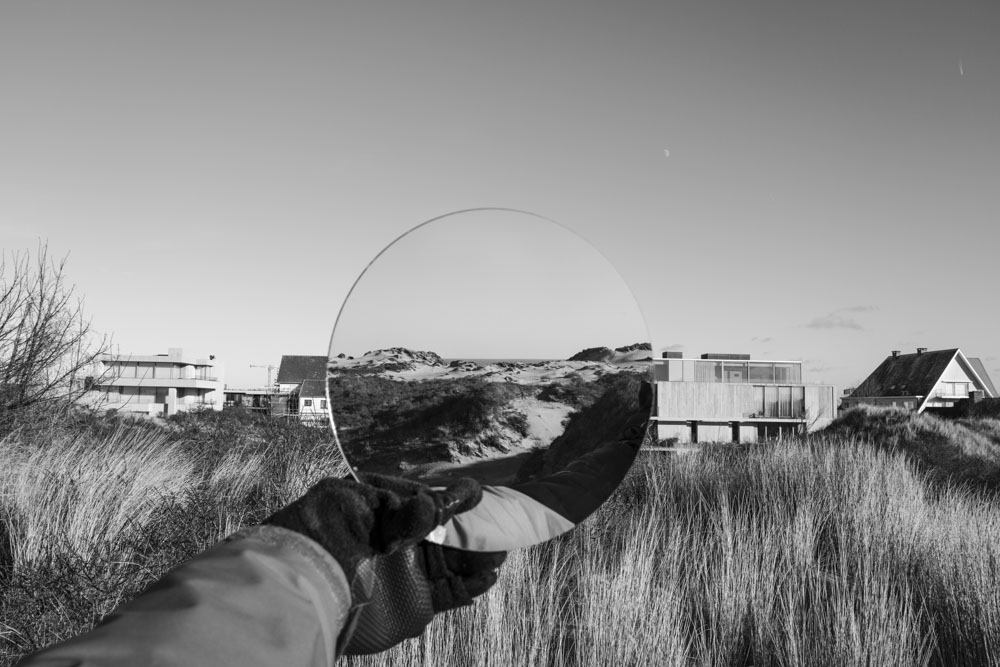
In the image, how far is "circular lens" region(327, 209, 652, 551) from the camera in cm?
165

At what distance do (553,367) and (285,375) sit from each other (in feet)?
60.2

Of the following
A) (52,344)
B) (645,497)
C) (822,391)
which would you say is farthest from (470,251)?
(822,391)

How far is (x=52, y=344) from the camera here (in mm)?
10734

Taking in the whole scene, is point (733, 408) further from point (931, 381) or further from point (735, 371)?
point (931, 381)

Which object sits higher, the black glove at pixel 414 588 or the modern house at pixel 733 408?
the black glove at pixel 414 588

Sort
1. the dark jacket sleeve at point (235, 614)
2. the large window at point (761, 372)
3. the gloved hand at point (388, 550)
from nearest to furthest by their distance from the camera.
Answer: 1. the dark jacket sleeve at point (235, 614)
2. the gloved hand at point (388, 550)
3. the large window at point (761, 372)

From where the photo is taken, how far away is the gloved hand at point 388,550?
125cm

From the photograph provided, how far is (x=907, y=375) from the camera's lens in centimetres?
3997

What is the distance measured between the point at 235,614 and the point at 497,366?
0.96 metres

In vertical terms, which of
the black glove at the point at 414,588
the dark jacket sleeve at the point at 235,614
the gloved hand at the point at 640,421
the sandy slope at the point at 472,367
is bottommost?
the black glove at the point at 414,588

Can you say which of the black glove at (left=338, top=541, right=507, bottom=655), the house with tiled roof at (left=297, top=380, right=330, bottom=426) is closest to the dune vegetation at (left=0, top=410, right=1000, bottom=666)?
the house with tiled roof at (left=297, top=380, right=330, bottom=426)

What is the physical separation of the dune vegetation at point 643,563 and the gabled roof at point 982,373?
40.2 metres

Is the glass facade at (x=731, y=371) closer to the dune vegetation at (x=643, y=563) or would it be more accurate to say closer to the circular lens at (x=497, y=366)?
the dune vegetation at (x=643, y=563)

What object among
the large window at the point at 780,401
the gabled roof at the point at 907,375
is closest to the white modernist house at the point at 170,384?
the large window at the point at 780,401
